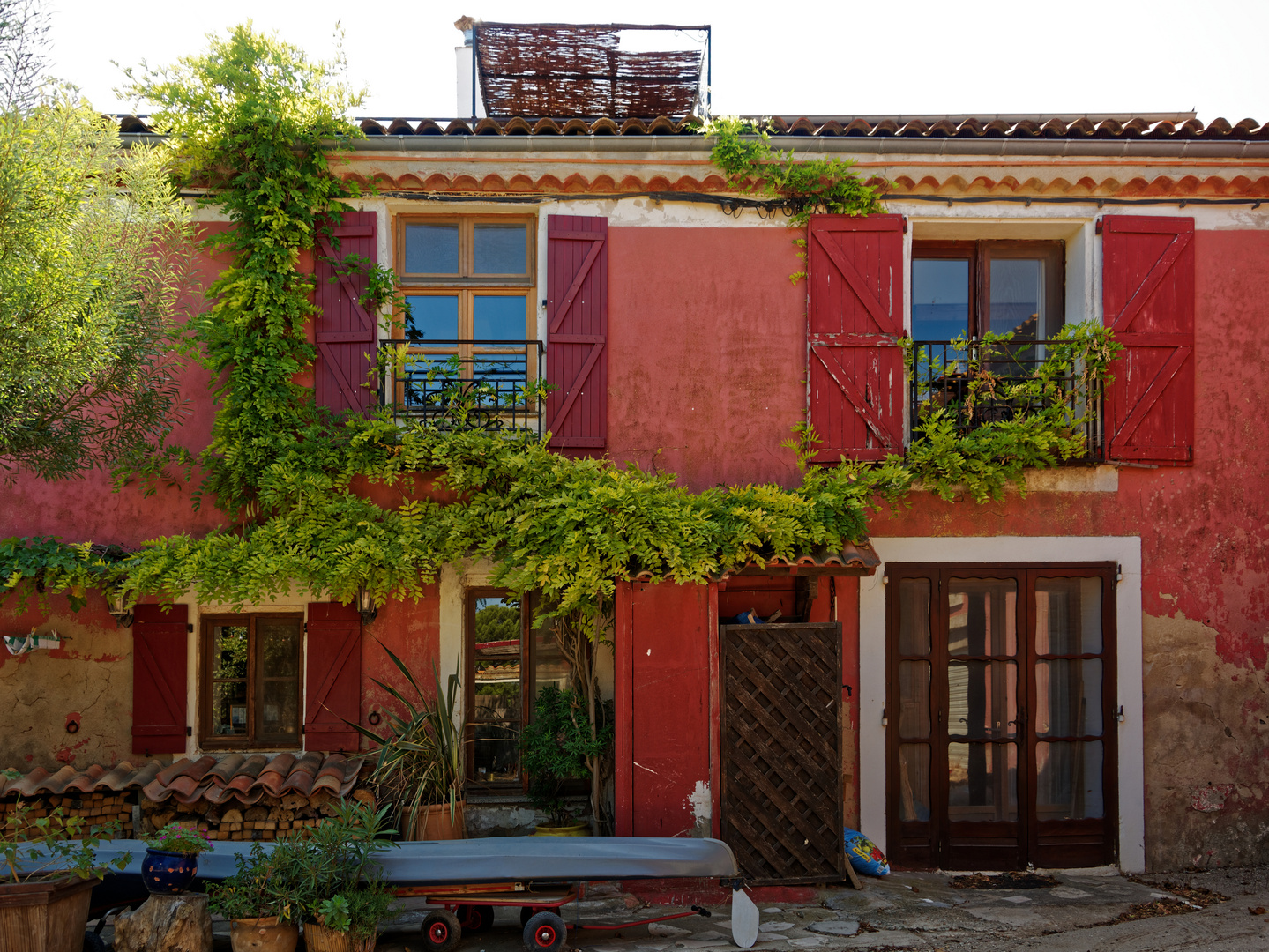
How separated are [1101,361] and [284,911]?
648 cm

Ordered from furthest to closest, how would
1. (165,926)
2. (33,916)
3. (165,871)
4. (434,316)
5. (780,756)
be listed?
(434,316)
(780,756)
(165,871)
(165,926)
(33,916)

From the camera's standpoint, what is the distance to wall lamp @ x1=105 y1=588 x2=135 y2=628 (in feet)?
20.4

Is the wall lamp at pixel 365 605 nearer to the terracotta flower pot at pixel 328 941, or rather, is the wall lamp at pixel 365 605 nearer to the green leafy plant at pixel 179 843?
the green leafy plant at pixel 179 843

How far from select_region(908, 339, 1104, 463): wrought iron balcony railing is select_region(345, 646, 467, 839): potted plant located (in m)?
4.11

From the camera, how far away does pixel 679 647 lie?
6098 mm

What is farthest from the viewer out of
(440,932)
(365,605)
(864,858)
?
(365,605)

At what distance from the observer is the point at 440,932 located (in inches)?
203

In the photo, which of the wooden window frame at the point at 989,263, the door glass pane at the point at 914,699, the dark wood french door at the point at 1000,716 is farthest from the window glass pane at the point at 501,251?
the door glass pane at the point at 914,699

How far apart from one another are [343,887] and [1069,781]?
5.24 meters

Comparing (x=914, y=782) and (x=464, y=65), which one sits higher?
(x=464, y=65)

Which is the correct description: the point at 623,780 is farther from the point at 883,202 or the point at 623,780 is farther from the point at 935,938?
the point at 883,202

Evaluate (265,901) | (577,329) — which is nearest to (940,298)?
(577,329)

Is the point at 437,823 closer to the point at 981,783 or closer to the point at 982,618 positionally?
the point at 981,783

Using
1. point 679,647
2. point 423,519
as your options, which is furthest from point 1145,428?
point 423,519
